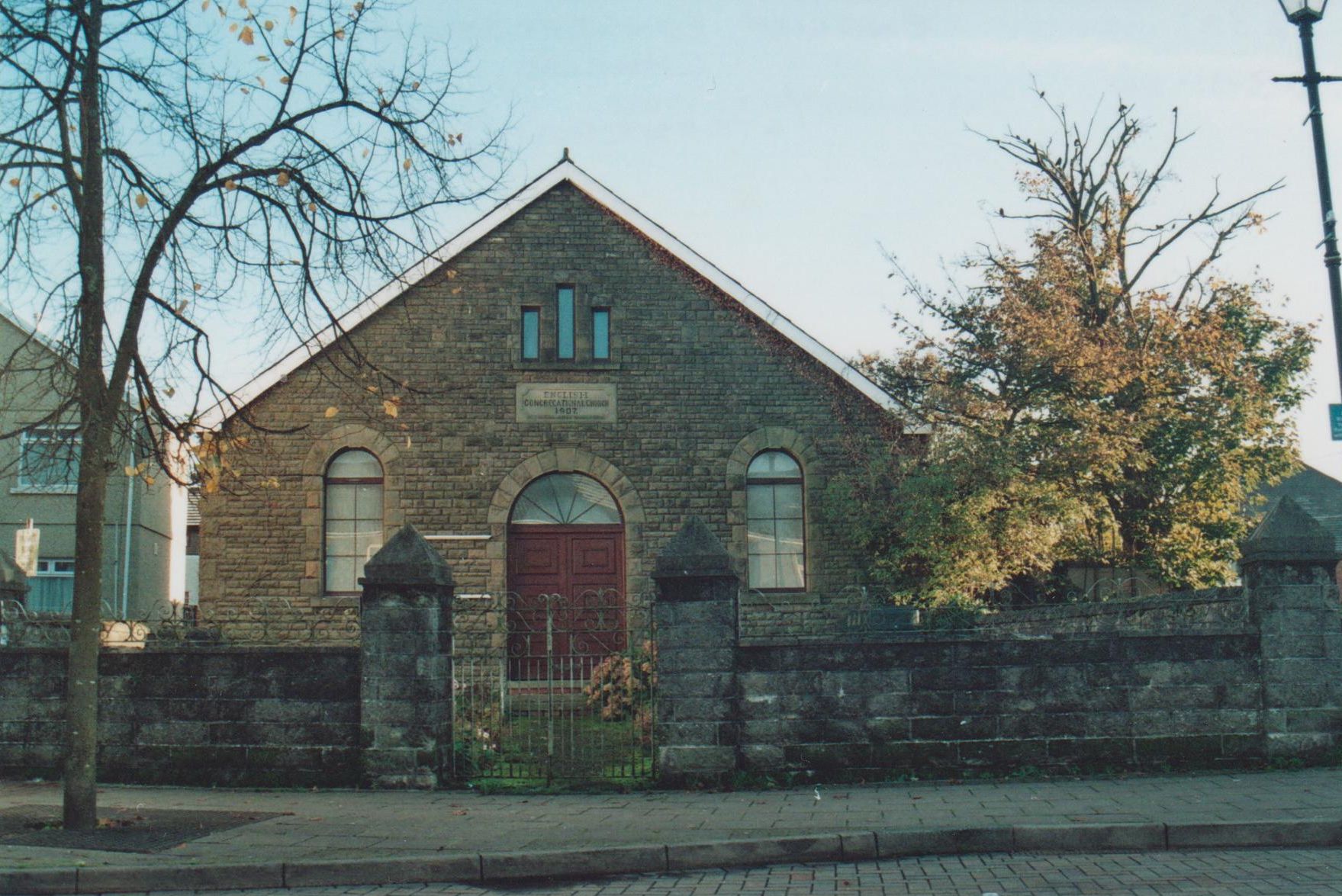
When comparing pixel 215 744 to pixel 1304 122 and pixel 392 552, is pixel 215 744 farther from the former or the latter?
pixel 1304 122

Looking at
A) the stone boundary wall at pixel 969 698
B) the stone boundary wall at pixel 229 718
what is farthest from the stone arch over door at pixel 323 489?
the stone boundary wall at pixel 969 698

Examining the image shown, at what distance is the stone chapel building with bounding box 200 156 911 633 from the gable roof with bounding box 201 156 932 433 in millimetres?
33

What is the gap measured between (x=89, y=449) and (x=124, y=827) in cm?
267

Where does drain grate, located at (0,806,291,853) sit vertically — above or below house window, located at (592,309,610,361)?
below

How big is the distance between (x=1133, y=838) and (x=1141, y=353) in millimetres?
13200

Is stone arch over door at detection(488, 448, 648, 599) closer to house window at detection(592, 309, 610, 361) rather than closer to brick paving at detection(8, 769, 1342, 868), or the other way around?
house window at detection(592, 309, 610, 361)

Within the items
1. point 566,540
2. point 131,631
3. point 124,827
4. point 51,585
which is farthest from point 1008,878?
point 51,585

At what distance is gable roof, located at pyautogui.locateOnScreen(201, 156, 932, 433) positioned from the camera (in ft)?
62.7

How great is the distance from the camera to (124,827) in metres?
9.03

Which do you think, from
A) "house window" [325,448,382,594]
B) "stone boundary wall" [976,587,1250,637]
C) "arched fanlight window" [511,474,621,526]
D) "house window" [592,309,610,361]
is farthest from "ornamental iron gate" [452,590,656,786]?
"house window" [592,309,610,361]

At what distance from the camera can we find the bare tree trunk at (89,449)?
9.00m

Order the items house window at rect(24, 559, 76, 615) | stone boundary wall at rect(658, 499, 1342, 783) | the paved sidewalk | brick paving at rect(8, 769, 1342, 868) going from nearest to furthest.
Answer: the paved sidewalk
brick paving at rect(8, 769, 1342, 868)
stone boundary wall at rect(658, 499, 1342, 783)
house window at rect(24, 559, 76, 615)

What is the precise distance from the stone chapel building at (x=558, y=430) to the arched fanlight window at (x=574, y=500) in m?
0.03

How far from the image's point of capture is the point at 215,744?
11078 mm
